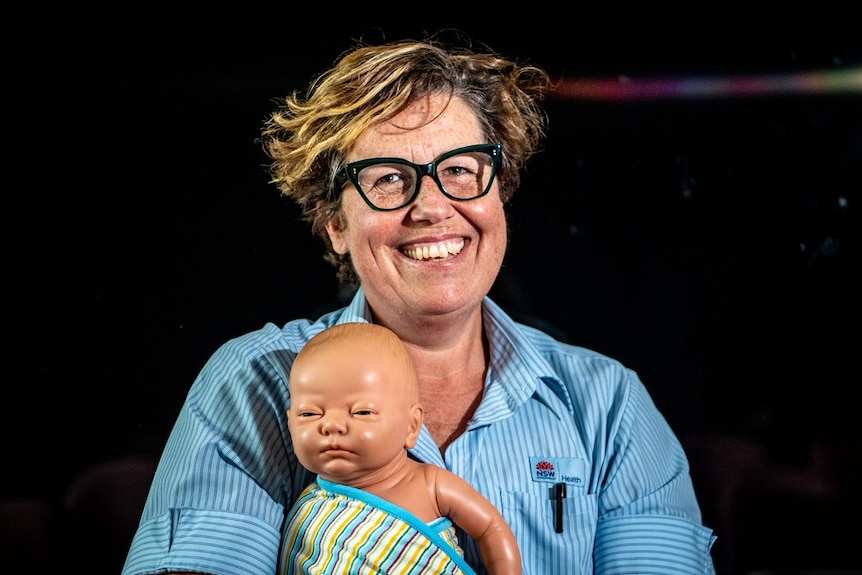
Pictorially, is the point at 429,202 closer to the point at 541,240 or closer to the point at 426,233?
the point at 426,233

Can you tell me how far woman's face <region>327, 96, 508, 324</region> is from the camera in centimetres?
194

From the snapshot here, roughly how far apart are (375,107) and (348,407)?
2.37ft

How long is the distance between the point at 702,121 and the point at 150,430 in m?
1.86

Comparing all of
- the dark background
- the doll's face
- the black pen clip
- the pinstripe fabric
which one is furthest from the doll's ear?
the dark background

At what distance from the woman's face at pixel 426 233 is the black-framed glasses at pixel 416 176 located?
2 centimetres

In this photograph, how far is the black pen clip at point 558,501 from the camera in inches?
76.2

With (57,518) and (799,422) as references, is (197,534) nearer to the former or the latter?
(57,518)

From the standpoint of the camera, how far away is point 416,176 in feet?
6.33

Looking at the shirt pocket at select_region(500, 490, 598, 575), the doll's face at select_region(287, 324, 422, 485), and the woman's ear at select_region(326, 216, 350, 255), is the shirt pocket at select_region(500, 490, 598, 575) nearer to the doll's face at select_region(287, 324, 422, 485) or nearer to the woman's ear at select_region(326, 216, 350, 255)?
the doll's face at select_region(287, 324, 422, 485)

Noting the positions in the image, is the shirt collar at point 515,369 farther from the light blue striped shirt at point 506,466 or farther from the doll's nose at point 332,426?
the doll's nose at point 332,426

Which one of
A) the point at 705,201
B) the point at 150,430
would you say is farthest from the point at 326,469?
the point at 705,201

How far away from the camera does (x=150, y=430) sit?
7.92 feet

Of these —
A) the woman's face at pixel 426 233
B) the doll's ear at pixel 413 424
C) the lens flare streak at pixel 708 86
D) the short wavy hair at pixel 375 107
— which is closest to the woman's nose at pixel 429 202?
the woman's face at pixel 426 233

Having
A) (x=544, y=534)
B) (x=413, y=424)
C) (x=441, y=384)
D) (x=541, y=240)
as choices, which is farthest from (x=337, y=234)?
(x=544, y=534)
